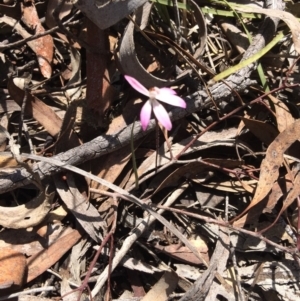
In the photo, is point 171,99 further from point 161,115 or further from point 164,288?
point 164,288

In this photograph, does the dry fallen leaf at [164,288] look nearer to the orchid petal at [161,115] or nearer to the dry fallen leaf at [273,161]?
the dry fallen leaf at [273,161]

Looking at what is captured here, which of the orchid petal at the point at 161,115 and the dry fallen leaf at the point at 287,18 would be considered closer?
the orchid petal at the point at 161,115

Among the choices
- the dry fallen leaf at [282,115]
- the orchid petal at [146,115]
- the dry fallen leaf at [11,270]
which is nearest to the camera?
the orchid petal at [146,115]

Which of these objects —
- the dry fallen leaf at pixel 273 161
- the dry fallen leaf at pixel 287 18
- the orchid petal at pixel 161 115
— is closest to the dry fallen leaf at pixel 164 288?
the dry fallen leaf at pixel 273 161

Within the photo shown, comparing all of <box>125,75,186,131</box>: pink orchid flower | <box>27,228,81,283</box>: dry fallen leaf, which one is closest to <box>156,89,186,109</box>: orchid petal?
<box>125,75,186,131</box>: pink orchid flower

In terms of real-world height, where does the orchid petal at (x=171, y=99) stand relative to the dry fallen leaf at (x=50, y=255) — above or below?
above

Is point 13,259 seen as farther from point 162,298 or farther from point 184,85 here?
point 184,85
